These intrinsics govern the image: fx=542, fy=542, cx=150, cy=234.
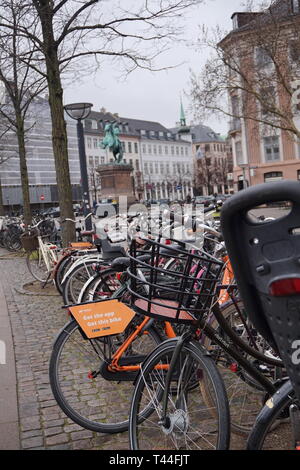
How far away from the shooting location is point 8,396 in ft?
13.7

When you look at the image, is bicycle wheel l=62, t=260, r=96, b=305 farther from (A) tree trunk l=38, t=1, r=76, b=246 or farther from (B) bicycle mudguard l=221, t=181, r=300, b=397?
(B) bicycle mudguard l=221, t=181, r=300, b=397

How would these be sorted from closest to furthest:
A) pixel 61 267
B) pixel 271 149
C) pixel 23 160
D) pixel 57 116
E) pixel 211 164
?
pixel 61 267
pixel 57 116
pixel 23 160
pixel 271 149
pixel 211 164

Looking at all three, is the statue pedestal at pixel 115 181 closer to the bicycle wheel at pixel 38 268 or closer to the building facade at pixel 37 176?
the bicycle wheel at pixel 38 268

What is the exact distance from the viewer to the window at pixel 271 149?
159 ft

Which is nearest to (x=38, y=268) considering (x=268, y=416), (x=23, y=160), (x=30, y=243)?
(x=30, y=243)

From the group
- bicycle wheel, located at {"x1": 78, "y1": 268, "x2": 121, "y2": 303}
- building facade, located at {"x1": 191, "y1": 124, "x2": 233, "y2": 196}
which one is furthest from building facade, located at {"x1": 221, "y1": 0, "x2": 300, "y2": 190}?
building facade, located at {"x1": 191, "y1": 124, "x2": 233, "y2": 196}

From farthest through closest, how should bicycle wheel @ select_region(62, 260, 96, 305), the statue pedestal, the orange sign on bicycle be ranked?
the statue pedestal → bicycle wheel @ select_region(62, 260, 96, 305) → the orange sign on bicycle

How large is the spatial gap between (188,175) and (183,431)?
11294 cm

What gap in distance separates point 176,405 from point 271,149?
4808cm

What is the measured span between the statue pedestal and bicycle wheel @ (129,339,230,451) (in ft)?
81.9

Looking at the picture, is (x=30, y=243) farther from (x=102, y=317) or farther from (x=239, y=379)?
(x=239, y=379)

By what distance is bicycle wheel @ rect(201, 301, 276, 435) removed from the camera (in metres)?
3.03
